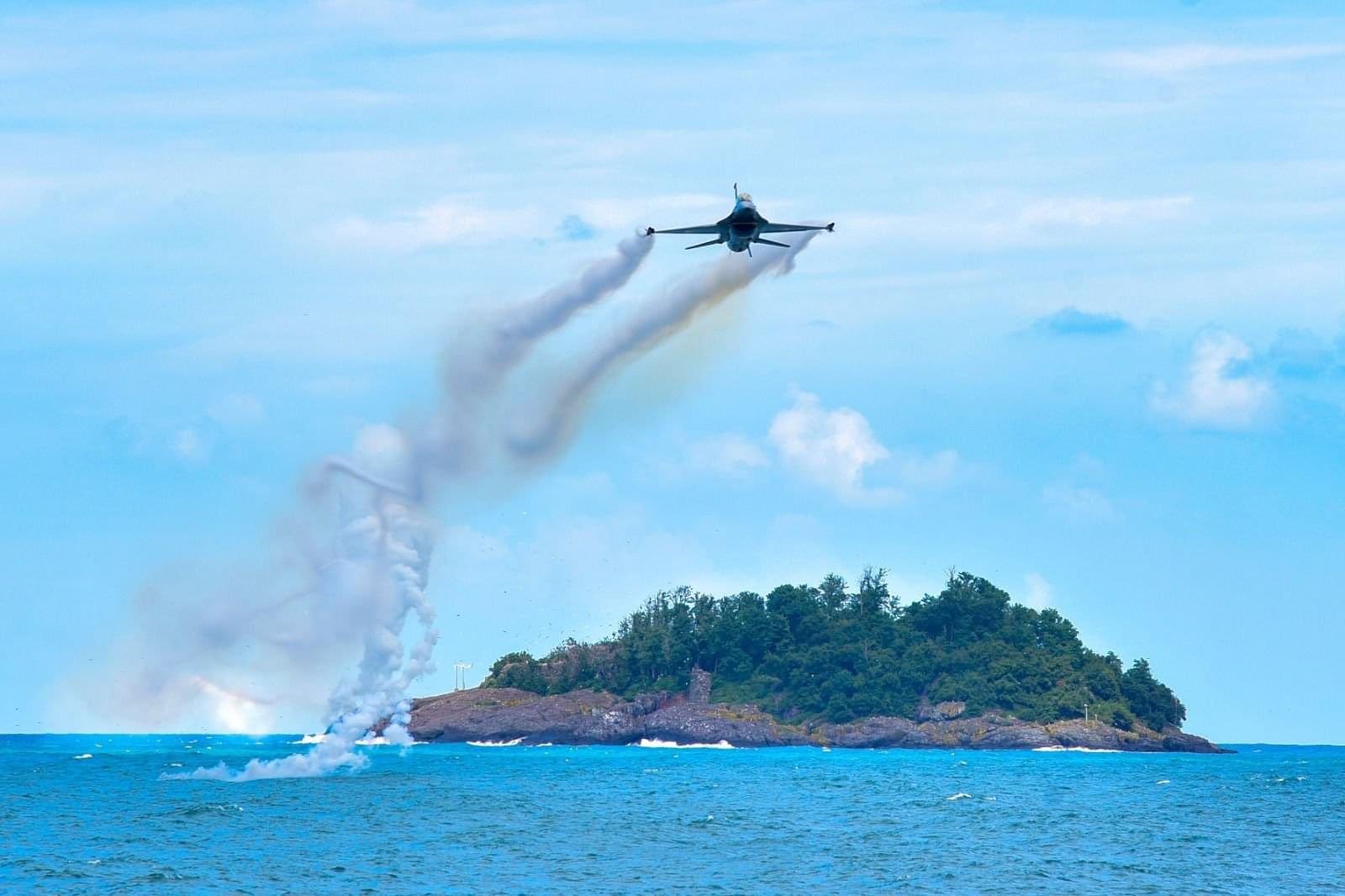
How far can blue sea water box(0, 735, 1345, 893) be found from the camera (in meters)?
67.7

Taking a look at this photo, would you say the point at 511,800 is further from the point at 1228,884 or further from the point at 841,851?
the point at 1228,884

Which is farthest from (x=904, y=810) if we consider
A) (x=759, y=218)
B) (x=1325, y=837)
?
(x=759, y=218)

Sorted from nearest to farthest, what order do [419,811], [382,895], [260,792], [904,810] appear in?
[382,895]
[419,811]
[904,810]
[260,792]

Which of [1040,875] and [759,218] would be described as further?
[1040,875]

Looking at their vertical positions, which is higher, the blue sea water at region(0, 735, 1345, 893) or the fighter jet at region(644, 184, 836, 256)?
the fighter jet at region(644, 184, 836, 256)

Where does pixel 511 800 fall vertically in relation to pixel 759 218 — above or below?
below

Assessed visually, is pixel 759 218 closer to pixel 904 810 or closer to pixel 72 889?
pixel 72 889

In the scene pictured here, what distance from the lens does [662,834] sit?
85.6 m

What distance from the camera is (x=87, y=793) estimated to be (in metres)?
121

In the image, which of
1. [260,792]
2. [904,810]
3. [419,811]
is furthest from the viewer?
[260,792]

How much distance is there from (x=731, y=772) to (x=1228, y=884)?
83721 millimetres

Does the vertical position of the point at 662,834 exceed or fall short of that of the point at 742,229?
it falls short

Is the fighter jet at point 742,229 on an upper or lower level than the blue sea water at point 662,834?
upper

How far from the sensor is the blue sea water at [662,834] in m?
67.7
